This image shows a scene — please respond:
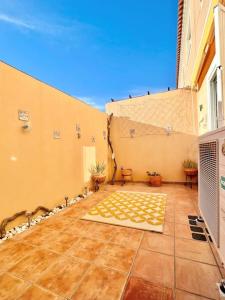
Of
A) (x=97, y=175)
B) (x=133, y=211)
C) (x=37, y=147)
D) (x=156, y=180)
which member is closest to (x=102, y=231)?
(x=133, y=211)

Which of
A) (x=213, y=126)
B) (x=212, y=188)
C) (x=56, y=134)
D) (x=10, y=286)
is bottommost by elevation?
(x=10, y=286)

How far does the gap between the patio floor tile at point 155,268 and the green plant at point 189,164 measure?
3.54m

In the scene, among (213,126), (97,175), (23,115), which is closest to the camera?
(23,115)

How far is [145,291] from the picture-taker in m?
1.24

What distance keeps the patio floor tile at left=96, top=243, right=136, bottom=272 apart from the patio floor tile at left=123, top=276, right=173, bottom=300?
7.2 inches

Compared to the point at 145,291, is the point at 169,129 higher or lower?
higher

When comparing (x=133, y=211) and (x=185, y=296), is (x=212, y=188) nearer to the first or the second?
(x=185, y=296)

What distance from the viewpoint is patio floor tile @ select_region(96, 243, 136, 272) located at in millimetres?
1539

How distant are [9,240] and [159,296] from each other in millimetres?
1831

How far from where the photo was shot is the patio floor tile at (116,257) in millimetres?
1539

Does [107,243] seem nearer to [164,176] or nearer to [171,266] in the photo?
[171,266]

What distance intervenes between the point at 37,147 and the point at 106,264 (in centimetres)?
204

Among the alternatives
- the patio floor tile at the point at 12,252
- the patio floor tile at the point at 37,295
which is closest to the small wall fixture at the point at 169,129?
the patio floor tile at the point at 12,252

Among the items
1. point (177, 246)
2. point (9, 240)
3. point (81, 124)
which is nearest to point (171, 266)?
point (177, 246)
